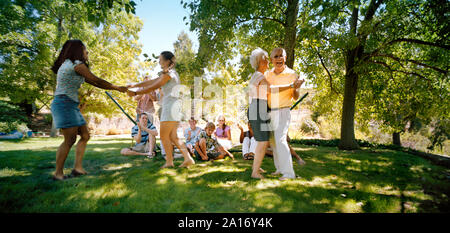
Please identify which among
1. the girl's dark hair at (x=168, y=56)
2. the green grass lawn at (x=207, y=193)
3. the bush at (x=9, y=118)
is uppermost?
the girl's dark hair at (x=168, y=56)

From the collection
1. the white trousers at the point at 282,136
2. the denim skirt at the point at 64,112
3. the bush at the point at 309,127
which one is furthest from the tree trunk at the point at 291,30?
the bush at the point at 309,127

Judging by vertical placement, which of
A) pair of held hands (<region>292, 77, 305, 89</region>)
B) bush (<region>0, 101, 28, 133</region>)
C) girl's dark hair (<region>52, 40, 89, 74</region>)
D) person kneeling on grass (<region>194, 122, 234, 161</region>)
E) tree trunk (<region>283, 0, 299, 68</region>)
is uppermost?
tree trunk (<region>283, 0, 299, 68</region>)

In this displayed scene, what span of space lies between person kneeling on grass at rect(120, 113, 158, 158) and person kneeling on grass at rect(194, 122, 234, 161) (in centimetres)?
130

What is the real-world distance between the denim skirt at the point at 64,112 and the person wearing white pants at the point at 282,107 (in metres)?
3.15

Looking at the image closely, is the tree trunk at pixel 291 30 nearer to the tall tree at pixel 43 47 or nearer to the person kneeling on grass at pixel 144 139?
the person kneeling on grass at pixel 144 139

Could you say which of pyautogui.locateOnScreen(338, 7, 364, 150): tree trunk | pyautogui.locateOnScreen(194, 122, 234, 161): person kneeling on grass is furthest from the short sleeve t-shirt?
pyautogui.locateOnScreen(338, 7, 364, 150): tree trunk

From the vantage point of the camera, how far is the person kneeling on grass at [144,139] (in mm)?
5035

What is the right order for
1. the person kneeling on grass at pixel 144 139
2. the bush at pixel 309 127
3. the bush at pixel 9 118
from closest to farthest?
1. the person kneeling on grass at pixel 144 139
2. the bush at pixel 9 118
3. the bush at pixel 309 127

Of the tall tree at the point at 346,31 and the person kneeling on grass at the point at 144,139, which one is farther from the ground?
the tall tree at the point at 346,31

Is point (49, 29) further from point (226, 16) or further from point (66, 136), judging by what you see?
point (66, 136)

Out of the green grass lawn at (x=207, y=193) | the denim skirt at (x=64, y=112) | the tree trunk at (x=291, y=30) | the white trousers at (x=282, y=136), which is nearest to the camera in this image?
the green grass lawn at (x=207, y=193)

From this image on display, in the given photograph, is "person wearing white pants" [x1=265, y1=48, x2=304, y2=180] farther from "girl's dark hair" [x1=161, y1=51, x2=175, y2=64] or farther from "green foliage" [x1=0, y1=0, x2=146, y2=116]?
"green foliage" [x1=0, y1=0, x2=146, y2=116]

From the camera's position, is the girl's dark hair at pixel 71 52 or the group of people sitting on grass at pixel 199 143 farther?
the group of people sitting on grass at pixel 199 143

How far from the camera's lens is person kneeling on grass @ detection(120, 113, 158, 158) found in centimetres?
504
